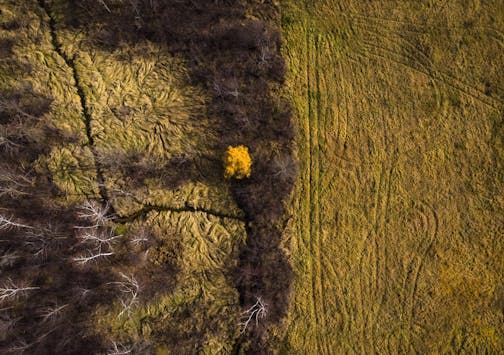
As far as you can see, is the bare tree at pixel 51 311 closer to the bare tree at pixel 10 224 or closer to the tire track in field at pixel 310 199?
the bare tree at pixel 10 224

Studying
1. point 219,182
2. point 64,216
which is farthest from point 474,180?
point 64,216

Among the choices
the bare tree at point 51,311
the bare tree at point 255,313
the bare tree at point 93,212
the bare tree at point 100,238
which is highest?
the bare tree at point 93,212

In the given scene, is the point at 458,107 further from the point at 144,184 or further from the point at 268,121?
the point at 144,184

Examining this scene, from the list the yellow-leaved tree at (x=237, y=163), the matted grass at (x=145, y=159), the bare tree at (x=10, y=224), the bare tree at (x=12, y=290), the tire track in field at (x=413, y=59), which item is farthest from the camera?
the tire track in field at (x=413, y=59)

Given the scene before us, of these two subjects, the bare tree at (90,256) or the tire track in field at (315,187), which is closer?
the bare tree at (90,256)

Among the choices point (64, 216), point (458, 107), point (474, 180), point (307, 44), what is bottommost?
point (64, 216)

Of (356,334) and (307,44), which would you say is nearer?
(356,334)

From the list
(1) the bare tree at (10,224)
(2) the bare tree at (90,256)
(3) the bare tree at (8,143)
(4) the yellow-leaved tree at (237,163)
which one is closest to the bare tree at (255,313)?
(4) the yellow-leaved tree at (237,163)

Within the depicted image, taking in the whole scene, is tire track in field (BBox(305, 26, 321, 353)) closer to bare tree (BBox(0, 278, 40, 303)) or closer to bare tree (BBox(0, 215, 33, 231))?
bare tree (BBox(0, 278, 40, 303))
